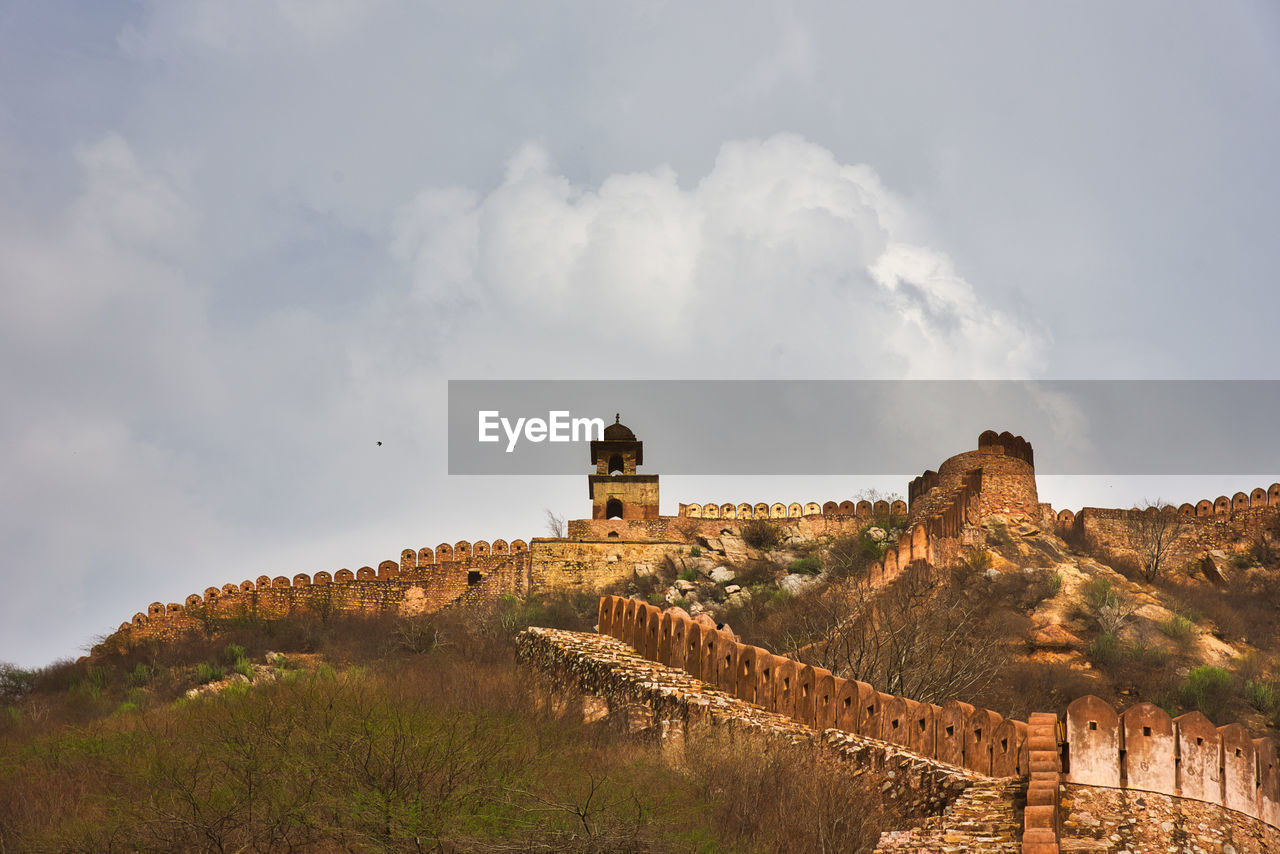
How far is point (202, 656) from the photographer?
33.5 m

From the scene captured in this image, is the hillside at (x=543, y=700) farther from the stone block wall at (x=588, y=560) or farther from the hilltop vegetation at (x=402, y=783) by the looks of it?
the stone block wall at (x=588, y=560)

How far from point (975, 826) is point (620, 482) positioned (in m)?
32.0

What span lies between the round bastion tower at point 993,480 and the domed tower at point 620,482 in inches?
372

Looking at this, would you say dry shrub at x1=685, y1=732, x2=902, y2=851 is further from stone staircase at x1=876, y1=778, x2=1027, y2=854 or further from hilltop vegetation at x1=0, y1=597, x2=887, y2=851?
stone staircase at x1=876, y1=778, x2=1027, y2=854

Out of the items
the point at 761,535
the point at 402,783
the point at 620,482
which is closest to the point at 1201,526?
the point at 761,535

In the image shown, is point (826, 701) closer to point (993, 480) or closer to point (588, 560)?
point (993, 480)

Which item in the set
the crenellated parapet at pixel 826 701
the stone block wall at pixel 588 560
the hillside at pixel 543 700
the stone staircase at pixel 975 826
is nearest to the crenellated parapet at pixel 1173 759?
the stone staircase at pixel 975 826

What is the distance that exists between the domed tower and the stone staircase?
98.2ft

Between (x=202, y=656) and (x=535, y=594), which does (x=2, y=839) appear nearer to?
(x=202, y=656)

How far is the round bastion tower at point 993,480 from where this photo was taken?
35.4 meters

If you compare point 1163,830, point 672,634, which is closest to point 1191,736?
point 1163,830

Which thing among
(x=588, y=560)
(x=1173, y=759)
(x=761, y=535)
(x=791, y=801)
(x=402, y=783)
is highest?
(x=761, y=535)

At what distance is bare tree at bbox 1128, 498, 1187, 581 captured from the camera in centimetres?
3709

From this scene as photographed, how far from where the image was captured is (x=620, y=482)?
1702 inches
